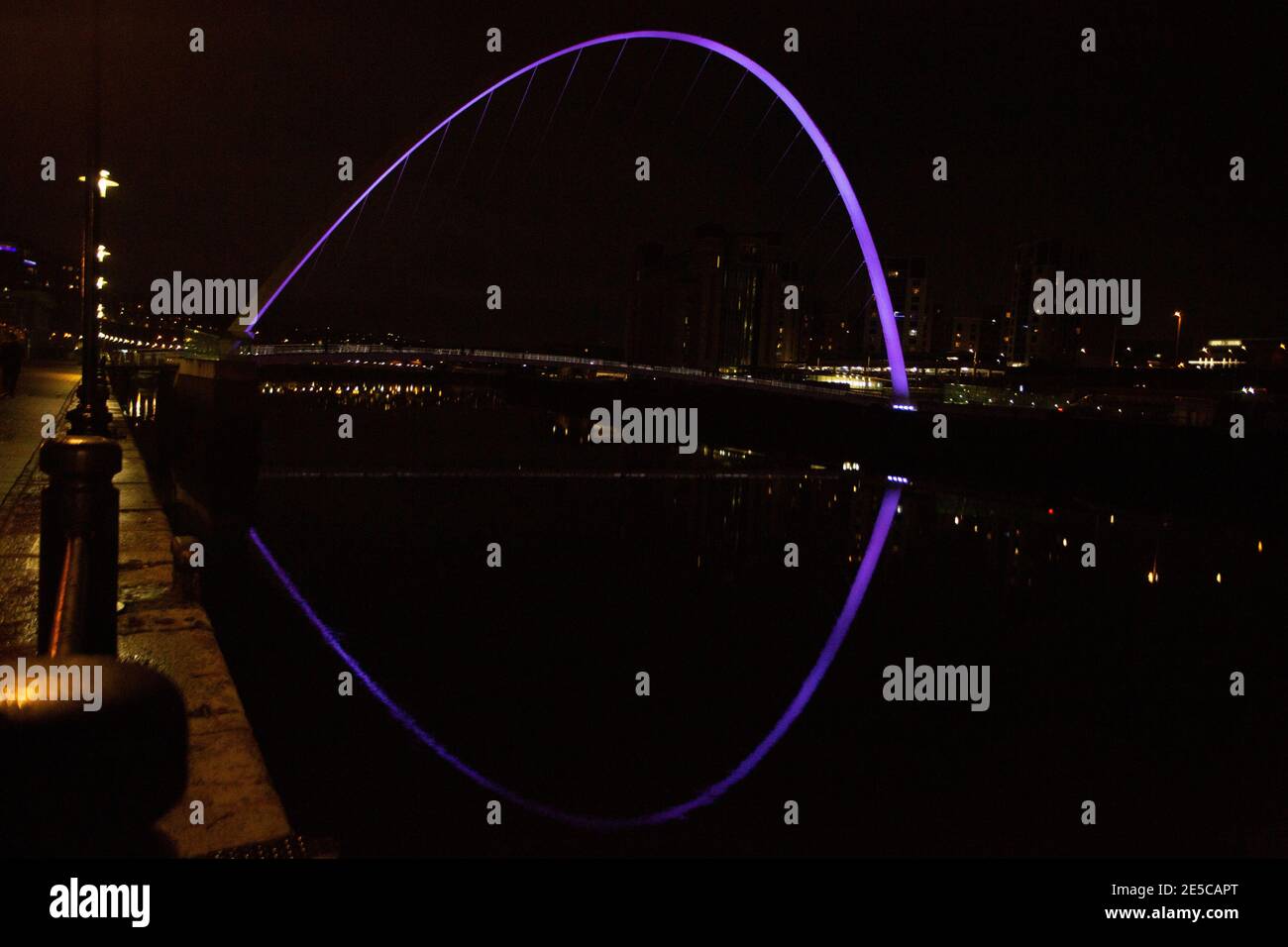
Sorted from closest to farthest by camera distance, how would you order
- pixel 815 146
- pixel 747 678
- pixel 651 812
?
pixel 651 812
pixel 747 678
pixel 815 146

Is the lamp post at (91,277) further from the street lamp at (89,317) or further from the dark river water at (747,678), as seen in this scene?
the dark river water at (747,678)

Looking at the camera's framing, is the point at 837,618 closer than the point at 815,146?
Yes

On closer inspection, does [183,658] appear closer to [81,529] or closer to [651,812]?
[81,529]

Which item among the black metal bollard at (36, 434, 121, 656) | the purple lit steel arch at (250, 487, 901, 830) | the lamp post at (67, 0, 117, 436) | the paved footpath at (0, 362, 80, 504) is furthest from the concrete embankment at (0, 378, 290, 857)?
the purple lit steel arch at (250, 487, 901, 830)

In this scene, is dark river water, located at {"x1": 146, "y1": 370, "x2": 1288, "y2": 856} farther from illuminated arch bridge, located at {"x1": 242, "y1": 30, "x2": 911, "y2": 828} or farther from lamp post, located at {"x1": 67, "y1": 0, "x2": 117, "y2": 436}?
lamp post, located at {"x1": 67, "y1": 0, "x2": 117, "y2": 436}

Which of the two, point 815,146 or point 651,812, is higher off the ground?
point 815,146

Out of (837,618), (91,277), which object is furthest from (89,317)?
(837,618)
